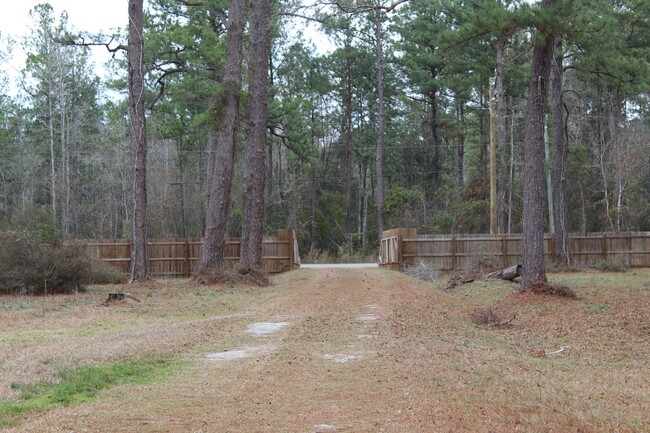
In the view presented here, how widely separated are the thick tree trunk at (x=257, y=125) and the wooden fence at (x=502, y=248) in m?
7.47

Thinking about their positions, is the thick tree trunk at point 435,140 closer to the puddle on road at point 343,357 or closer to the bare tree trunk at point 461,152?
the bare tree trunk at point 461,152

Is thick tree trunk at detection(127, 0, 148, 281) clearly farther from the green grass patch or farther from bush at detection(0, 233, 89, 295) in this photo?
the green grass patch

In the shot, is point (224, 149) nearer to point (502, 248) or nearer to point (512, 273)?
point (512, 273)

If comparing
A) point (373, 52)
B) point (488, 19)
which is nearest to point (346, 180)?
point (373, 52)

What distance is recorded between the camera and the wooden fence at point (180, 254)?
29047mm

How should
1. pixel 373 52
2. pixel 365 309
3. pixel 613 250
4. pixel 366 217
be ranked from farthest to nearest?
1. pixel 366 217
2. pixel 373 52
3. pixel 613 250
4. pixel 365 309

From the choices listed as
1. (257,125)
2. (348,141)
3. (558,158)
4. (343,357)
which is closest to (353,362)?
(343,357)

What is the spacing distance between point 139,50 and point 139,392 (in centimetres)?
1661

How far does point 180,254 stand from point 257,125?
8.04 metres

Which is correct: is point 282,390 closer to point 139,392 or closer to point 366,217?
point 139,392

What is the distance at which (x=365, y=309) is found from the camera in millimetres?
14773

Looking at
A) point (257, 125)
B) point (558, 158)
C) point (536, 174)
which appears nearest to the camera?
point (536, 174)

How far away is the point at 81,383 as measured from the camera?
6941 mm

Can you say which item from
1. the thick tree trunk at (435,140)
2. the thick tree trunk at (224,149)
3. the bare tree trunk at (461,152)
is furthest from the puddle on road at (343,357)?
the bare tree trunk at (461,152)
